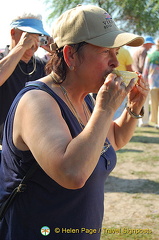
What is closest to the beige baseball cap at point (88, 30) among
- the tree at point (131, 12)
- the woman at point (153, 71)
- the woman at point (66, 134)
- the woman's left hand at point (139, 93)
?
the woman at point (66, 134)

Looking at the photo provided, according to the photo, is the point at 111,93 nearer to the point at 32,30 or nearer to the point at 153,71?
the point at 32,30

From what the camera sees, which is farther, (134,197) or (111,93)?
(134,197)

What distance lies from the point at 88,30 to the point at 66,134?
56 centimetres

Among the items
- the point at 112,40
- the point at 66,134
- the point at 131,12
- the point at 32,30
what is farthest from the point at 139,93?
the point at 131,12

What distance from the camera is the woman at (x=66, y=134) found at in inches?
55.1

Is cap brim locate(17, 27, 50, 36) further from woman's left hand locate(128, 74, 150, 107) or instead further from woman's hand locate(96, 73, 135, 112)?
woman's hand locate(96, 73, 135, 112)

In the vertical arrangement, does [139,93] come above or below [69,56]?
below

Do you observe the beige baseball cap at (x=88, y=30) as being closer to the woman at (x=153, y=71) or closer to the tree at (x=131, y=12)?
the woman at (x=153, y=71)

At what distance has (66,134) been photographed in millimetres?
1432

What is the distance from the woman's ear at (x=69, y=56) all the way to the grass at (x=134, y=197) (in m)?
1.53

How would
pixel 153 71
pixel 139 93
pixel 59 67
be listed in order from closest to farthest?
pixel 59 67, pixel 139 93, pixel 153 71

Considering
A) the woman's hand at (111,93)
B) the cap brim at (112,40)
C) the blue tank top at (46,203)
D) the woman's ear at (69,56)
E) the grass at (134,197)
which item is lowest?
the grass at (134,197)

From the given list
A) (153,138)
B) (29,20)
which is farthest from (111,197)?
(153,138)

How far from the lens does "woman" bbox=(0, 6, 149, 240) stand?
1.40 m
